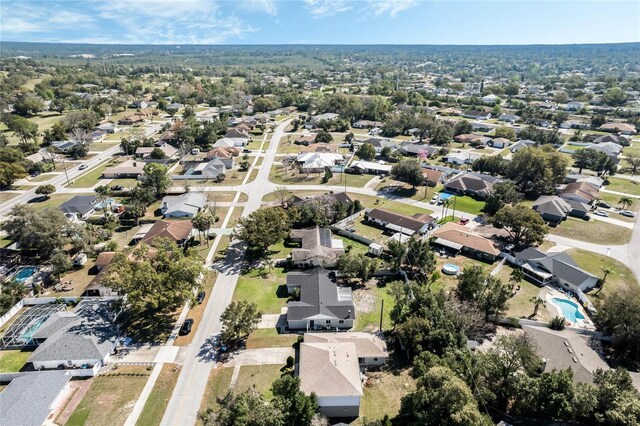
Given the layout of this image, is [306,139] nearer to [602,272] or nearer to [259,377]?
[602,272]

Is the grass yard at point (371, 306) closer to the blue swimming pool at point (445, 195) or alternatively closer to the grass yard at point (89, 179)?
the blue swimming pool at point (445, 195)

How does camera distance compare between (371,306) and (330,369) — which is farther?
(371,306)

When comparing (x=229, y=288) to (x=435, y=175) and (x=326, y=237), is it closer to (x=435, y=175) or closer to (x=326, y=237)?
(x=326, y=237)

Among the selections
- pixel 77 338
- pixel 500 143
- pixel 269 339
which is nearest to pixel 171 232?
pixel 77 338

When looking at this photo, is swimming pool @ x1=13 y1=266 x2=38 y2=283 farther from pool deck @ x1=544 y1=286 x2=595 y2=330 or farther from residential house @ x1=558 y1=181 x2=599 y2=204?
residential house @ x1=558 y1=181 x2=599 y2=204

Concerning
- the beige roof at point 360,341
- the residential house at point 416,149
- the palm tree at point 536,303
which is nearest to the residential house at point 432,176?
the residential house at point 416,149

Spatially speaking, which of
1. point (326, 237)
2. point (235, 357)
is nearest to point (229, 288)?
point (235, 357)
